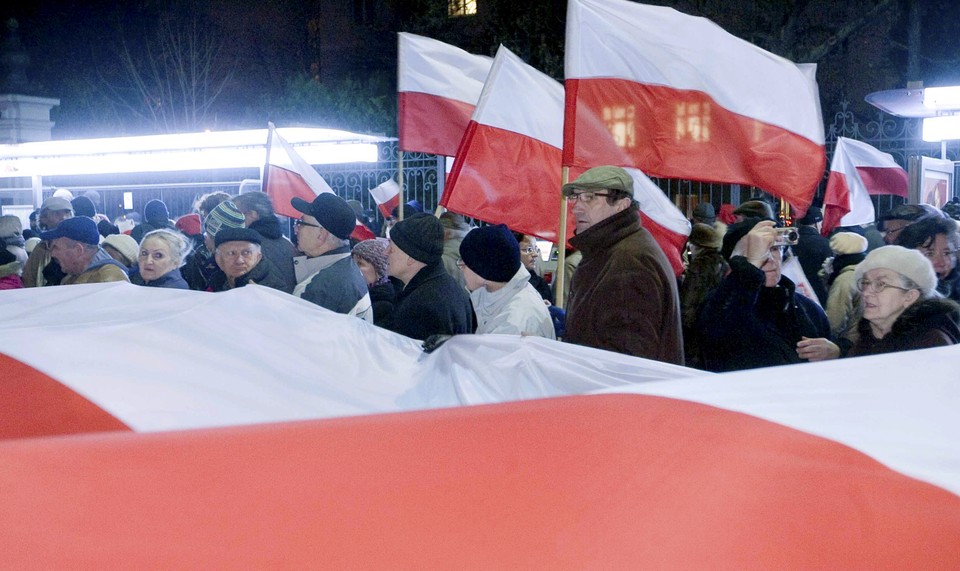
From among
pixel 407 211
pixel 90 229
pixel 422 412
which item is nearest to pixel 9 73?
pixel 407 211

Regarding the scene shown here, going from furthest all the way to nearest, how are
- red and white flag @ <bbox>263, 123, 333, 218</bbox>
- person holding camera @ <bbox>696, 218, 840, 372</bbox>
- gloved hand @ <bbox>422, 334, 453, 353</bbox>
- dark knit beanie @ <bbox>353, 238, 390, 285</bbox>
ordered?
red and white flag @ <bbox>263, 123, 333, 218</bbox> → dark knit beanie @ <bbox>353, 238, 390, 285</bbox> → person holding camera @ <bbox>696, 218, 840, 372</bbox> → gloved hand @ <bbox>422, 334, 453, 353</bbox>

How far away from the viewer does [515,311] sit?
195 inches

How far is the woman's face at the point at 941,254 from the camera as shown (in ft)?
20.0

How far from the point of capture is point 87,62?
40312 mm

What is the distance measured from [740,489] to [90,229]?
6007 mm

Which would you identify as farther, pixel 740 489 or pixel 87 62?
pixel 87 62

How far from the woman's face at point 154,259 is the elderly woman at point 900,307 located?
4.22m

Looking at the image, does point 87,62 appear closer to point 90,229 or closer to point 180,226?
point 180,226

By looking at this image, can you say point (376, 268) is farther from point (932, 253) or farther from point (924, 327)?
point (924, 327)

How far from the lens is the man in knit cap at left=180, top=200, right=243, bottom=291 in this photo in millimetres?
6914

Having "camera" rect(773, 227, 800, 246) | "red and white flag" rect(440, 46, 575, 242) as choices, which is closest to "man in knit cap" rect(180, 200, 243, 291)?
"red and white flag" rect(440, 46, 575, 242)

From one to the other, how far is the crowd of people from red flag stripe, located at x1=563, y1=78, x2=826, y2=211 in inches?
15.8

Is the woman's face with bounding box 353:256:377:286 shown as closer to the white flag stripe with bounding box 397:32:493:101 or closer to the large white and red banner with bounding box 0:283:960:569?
the white flag stripe with bounding box 397:32:493:101

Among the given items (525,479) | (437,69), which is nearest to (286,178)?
(437,69)
